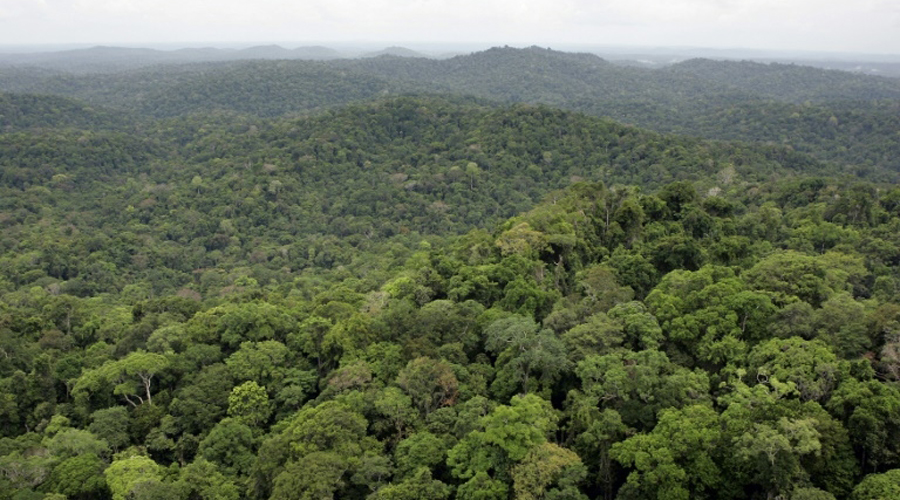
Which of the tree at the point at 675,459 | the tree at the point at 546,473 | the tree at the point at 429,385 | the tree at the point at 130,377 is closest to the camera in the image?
the tree at the point at 675,459

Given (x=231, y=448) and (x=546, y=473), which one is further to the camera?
(x=231, y=448)

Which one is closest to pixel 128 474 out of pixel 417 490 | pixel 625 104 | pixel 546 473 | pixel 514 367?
pixel 417 490

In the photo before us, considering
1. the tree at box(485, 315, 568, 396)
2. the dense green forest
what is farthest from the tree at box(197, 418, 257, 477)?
the tree at box(485, 315, 568, 396)

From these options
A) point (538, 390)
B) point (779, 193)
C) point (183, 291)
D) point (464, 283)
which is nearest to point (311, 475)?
point (538, 390)

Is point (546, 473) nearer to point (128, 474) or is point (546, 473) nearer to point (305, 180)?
point (128, 474)

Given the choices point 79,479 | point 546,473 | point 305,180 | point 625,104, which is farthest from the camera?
point 625,104

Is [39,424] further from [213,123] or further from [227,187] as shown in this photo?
[213,123]

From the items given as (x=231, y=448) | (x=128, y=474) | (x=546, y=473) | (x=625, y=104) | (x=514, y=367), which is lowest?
(x=231, y=448)

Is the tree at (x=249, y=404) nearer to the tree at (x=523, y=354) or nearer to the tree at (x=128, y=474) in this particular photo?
the tree at (x=128, y=474)

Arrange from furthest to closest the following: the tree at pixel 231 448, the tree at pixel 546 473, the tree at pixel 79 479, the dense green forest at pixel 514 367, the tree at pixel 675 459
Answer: the tree at pixel 231 448, the tree at pixel 79 479, the dense green forest at pixel 514 367, the tree at pixel 546 473, the tree at pixel 675 459

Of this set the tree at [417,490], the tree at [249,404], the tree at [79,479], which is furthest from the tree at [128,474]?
the tree at [417,490]

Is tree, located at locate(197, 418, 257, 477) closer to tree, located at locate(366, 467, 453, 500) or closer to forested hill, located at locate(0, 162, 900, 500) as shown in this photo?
forested hill, located at locate(0, 162, 900, 500)
